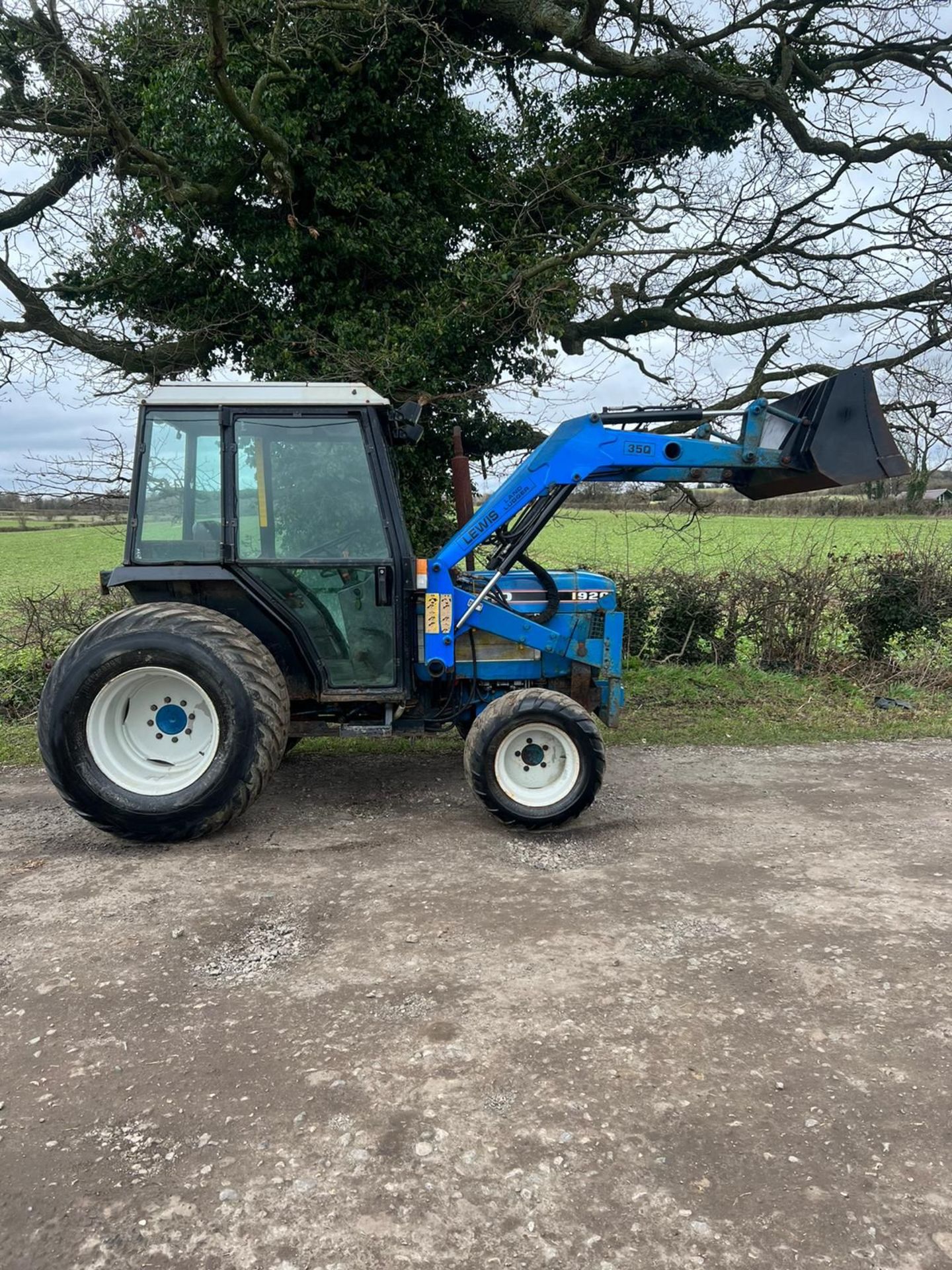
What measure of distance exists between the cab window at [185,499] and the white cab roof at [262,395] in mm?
73

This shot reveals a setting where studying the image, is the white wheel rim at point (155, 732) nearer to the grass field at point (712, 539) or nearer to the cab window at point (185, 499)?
the cab window at point (185, 499)

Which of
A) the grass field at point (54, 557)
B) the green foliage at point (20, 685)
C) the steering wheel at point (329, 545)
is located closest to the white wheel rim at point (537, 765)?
the steering wheel at point (329, 545)

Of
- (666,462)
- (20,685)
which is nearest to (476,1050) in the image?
(666,462)

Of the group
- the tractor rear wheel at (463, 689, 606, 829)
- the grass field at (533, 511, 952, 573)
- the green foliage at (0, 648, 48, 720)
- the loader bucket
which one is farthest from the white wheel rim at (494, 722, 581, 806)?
the green foliage at (0, 648, 48, 720)

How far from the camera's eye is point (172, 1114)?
2463mm

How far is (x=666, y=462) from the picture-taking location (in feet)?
15.8

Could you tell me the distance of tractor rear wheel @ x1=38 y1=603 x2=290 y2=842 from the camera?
4352 mm

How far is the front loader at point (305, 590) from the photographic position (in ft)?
14.4

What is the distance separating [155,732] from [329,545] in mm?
1389

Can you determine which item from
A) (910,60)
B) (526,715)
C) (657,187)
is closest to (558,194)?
(657,187)

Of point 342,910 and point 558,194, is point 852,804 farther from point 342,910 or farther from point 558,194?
point 558,194

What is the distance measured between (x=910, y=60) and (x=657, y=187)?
115 inches

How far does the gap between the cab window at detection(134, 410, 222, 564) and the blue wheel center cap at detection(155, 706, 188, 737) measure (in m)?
0.82

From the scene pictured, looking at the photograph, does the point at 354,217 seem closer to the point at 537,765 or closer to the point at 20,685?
the point at 20,685
